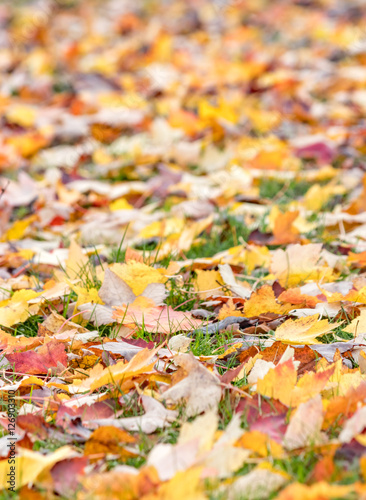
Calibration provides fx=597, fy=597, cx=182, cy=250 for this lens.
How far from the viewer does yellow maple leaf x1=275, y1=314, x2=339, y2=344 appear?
1.49 m

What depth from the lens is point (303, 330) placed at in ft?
4.95

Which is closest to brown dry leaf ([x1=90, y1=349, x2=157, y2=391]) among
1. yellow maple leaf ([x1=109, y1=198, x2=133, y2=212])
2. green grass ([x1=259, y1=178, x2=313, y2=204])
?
yellow maple leaf ([x1=109, y1=198, x2=133, y2=212])

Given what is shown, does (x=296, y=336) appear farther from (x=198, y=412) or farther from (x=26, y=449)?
(x=26, y=449)

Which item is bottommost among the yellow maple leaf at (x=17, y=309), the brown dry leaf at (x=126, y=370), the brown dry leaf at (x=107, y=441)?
the yellow maple leaf at (x=17, y=309)

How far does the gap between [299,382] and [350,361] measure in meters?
0.24

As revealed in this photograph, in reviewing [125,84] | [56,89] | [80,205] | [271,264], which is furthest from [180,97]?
[271,264]

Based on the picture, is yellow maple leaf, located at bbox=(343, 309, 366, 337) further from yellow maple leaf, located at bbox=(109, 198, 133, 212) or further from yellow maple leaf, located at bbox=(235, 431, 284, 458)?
yellow maple leaf, located at bbox=(109, 198, 133, 212)

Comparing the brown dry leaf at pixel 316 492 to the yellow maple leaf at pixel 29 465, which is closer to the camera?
the brown dry leaf at pixel 316 492

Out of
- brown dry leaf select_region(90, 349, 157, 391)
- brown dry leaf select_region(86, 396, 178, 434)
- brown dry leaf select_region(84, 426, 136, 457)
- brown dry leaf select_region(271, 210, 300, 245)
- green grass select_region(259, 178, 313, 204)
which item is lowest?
green grass select_region(259, 178, 313, 204)

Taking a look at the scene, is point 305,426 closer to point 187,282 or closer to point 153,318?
point 153,318

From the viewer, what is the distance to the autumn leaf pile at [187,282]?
112cm

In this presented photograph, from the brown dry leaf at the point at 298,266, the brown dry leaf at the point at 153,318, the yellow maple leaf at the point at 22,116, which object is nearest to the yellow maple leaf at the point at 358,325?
the brown dry leaf at the point at 298,266

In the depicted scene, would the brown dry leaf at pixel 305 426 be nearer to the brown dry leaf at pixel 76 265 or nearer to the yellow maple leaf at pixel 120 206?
the brown dry leaf at pixel 76 265

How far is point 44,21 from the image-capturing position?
6250 millimetres
